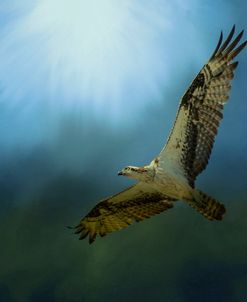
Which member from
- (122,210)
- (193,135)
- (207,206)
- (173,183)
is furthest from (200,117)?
(122,210)

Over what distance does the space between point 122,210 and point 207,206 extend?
3.58m

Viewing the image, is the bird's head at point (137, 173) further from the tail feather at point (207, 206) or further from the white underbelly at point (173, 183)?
the tail feather at point (207, 206)

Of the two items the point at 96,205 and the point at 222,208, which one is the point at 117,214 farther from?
the point at 222,208

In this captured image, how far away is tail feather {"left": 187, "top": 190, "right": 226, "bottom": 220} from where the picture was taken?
62.1ft

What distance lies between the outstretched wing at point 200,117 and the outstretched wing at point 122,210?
1.56m

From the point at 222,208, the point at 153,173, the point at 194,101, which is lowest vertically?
the point at 222,208

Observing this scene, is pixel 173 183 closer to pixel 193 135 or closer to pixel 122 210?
pixel 193 135

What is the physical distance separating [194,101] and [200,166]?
5.91 ft

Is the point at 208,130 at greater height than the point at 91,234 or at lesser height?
greater

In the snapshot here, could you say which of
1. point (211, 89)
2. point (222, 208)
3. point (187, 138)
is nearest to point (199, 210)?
point (222, 208)

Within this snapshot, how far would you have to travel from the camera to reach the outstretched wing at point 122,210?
21250 mm

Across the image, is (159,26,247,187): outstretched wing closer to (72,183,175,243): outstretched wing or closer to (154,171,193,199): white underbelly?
(154,171,193,199): white underbelly

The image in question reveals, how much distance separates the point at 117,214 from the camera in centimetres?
2202

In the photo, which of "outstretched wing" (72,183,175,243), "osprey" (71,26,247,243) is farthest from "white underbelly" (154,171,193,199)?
"outstretched wing" (72,183,175,243)
